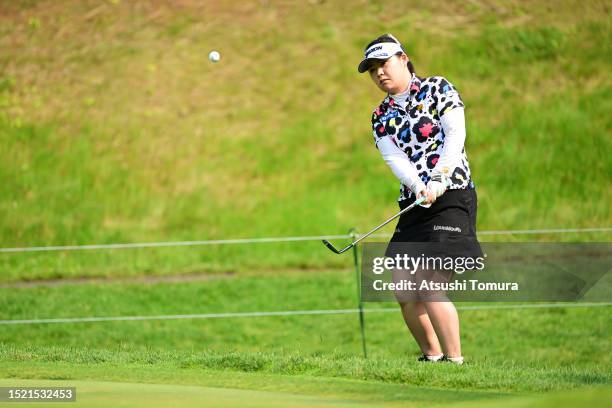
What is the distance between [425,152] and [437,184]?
0.28m

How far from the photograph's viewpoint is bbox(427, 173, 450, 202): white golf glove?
614 centimetres

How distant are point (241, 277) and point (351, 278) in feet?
4.88

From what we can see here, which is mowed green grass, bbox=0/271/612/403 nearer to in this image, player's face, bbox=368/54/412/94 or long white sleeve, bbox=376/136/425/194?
long white sleeve, bbox=376/136/425/194

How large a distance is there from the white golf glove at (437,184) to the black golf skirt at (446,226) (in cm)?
16

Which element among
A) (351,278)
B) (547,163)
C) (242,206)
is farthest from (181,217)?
(547,163)

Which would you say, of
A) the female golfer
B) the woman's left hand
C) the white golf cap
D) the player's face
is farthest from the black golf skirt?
the white golf cap

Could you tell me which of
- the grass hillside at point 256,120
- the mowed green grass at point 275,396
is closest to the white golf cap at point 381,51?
the mowed green grass at point 275,396

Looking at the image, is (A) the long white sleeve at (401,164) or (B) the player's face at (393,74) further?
(B) the player's face at (393,74)

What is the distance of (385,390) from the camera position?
5363 mm

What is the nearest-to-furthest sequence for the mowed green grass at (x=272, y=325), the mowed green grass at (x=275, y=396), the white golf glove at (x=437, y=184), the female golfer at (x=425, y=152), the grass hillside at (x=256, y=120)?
1. the mowed green grass at (x=275, y=396)
2. the white golf glove at (x=437, y=184)
3. the female golfer at (x=425, y=152)
4. the mowed green grass at (x=272, y=325)
5. the grass hillside at (x=256, y=120)

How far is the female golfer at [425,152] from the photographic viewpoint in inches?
248

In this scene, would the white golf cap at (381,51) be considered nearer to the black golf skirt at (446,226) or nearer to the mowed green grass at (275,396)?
the black golf skirt at (446,226)

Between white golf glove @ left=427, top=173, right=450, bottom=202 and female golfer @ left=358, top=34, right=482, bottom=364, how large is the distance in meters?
0.05

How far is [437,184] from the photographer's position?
6.14 metres
